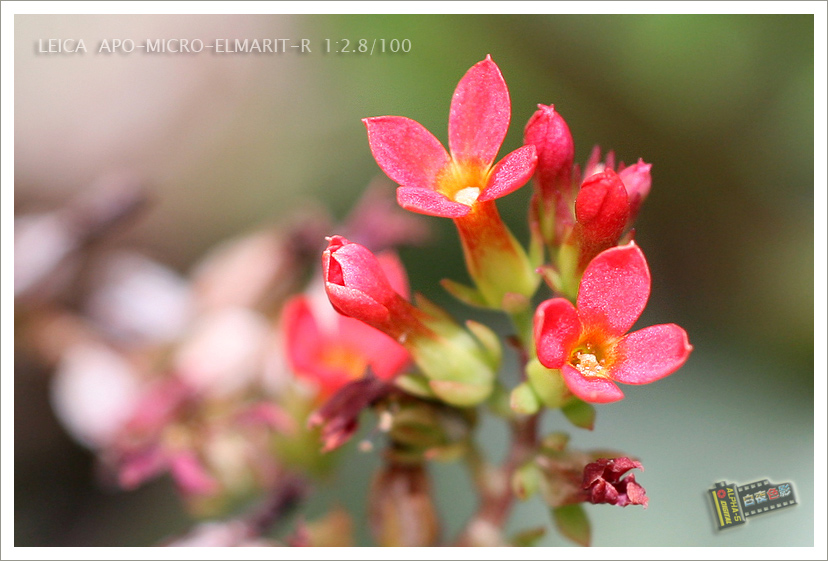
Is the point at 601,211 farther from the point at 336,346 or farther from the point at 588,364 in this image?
the point at 336,346

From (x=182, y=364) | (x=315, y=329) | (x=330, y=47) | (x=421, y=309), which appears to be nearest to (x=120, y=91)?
(x=330, y=47)

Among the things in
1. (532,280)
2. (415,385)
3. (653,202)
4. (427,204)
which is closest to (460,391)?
(415,385)

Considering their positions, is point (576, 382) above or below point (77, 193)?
below

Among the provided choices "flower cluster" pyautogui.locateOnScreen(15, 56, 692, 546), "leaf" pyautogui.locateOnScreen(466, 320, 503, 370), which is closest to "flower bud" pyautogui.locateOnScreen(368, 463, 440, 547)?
"flower cluster" pyautogui.locateOnScreen(15, 56, 692, 546)

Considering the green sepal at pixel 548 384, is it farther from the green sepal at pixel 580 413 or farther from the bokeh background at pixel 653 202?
the bokeh background at pixel 653 202

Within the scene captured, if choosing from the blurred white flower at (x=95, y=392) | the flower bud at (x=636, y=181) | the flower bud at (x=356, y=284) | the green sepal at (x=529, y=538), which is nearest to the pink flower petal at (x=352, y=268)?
the flower bud at (x=356, y=284)

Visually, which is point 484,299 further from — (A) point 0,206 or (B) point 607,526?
(A) point 0,206

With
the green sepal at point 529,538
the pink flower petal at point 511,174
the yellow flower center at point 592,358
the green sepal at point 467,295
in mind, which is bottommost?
the green sepal at point 529,538
